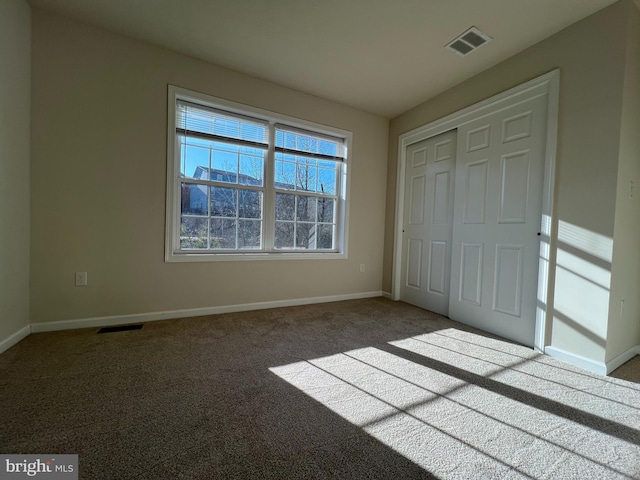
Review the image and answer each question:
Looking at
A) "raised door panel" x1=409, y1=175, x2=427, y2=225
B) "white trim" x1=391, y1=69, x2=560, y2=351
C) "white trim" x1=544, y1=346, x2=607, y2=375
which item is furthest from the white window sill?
"white trim" x1=544, y1=346, x2=607, y2=375

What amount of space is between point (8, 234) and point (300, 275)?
2605 mm

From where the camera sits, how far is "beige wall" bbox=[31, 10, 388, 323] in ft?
7.63

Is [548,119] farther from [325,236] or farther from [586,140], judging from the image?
[325,236]

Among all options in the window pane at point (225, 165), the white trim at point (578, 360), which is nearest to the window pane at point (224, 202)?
the window pane at point (225, 165)

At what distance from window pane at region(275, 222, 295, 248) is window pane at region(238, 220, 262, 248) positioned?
0.76ft

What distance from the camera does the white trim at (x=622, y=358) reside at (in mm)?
1978

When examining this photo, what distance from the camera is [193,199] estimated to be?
2.95m

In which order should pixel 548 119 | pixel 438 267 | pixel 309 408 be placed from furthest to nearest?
pixel 438 267, pixel 548 119, pixel 309 408

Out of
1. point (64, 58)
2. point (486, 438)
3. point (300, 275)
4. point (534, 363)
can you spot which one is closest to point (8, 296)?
point (64, 58)

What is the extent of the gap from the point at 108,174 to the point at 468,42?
3497 mm


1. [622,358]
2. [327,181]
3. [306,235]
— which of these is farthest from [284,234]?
[622,358]

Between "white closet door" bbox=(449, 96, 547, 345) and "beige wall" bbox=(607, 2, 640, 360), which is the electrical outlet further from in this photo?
"beige wall" bbox=(607, 2, 640, 360)

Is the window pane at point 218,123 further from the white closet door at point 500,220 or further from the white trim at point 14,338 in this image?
the white closet door at point 500,220

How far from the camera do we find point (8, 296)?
2.03 metres
